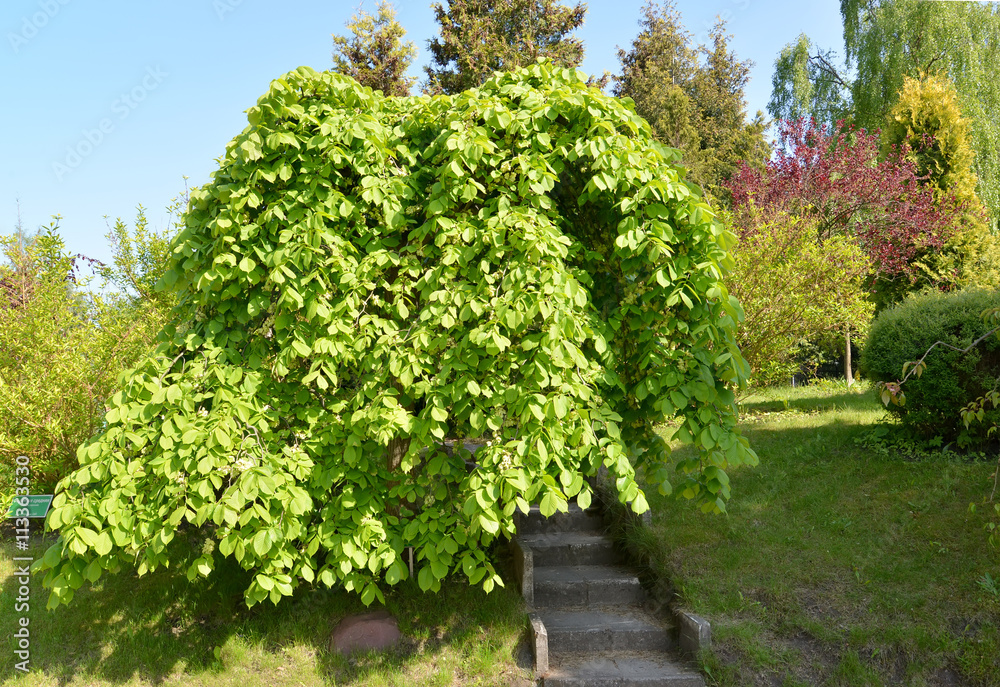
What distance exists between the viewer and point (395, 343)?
3.78m

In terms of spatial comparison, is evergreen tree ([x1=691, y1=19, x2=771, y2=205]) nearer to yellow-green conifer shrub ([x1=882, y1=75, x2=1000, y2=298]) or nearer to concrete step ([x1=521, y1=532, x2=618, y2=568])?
yellow-green conifer shrub ([x1=882, y1=75, x2=1000, y2=298])

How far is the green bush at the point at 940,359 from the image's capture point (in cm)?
592

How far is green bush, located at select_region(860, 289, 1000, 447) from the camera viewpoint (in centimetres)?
592

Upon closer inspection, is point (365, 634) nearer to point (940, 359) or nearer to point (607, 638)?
point (607, 638)

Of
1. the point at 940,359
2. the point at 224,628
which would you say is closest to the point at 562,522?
the point at 224,628

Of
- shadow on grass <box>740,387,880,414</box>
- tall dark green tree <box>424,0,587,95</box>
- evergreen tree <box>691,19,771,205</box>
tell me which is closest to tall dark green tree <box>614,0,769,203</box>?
evergreen tree <box>691,19,771,205</box>

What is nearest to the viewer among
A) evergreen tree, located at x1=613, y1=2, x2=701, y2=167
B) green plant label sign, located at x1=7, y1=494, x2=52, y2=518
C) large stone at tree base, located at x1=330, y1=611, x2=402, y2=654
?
large stone at tree base, located at x1=330, y1=611, x2=402, y2=654

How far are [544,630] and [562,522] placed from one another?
5.42 ft

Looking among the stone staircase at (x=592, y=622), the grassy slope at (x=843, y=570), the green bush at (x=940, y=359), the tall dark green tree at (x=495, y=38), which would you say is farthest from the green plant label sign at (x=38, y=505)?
the tall dark green tree at (x=495, y=38)

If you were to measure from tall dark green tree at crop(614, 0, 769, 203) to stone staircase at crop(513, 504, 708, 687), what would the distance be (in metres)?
16.1

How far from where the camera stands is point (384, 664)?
14.1ft

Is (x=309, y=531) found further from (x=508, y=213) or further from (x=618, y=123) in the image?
(x=618, y=123)

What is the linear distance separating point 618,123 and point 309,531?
10.2 feet

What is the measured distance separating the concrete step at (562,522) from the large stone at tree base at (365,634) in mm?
1717
